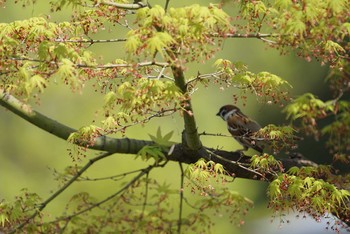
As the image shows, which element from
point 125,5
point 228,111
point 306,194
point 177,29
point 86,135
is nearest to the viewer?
point 177,29

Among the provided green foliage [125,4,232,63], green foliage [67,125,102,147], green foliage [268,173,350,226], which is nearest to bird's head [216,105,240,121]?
green foliage [268,173,350,226]

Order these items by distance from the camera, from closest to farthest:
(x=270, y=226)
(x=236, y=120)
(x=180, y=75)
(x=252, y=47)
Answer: (x=180, y=75), (x=236, y=120), (x=270, y=226), (x=252, y=47)

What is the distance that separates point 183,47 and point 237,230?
15.4 m

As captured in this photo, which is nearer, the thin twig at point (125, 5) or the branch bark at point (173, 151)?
the thin twig at point (125, 5)

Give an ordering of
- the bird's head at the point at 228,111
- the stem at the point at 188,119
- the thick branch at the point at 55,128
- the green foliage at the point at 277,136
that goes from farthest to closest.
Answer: the bird's head at the point at 228,111
the thick branch at the point at 55,128
the green foliage at the point at 277,136
the stem at the point at 188,119

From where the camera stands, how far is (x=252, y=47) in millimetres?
23422

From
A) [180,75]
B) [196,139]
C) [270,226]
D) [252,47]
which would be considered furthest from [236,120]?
[252,47]

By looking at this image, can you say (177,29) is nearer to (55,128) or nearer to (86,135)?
(86,135)

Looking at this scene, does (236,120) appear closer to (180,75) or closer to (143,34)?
(180,75)

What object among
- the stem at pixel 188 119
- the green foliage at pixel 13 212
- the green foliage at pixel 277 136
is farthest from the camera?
the green foliage at pixel 13 212

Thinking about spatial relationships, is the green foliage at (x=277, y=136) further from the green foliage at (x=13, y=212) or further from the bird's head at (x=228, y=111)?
the green foliage at (x=13, y=212)

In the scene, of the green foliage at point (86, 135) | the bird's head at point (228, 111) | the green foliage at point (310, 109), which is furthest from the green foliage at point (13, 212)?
the green foliage at point (310, 109)

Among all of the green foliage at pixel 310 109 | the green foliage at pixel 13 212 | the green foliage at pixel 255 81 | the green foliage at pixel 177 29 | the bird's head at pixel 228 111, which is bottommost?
the green foliage at pixel 13 212

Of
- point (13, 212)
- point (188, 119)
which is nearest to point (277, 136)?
point (188, 119)
